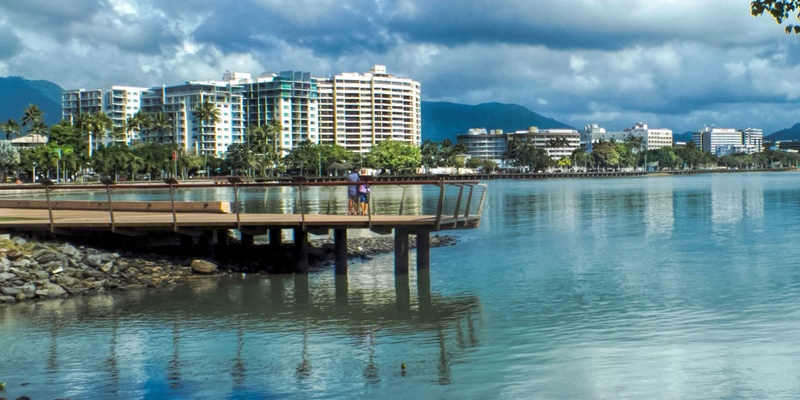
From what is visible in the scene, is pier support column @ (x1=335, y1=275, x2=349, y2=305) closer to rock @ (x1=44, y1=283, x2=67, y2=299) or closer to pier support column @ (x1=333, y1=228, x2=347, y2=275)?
pier support column @ (x1=333, y1=228, x2=347, y2=275)

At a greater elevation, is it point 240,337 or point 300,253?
point 300,253

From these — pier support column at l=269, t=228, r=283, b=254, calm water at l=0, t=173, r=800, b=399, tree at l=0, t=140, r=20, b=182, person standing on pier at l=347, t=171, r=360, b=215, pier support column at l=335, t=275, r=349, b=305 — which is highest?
tree at l=0, t=140, r=20, b=182

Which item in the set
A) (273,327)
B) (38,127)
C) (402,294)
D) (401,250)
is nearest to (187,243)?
(401,250)

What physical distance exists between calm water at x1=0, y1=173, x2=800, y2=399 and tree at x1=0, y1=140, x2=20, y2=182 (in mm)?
137293

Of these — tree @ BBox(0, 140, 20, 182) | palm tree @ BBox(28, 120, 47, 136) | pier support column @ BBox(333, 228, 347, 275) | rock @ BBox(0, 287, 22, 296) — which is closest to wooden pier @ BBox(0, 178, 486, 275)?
pier support column @ BBox(333, 228, 347, 275)

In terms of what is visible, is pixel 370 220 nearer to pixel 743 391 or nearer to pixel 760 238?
pixel 743 391

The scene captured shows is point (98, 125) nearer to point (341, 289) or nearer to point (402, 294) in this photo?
point (341, 289)

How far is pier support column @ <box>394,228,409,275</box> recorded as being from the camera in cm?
2620

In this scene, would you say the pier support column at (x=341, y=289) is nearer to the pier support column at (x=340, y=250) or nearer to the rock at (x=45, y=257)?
the pier support column at (x=340, y=250)

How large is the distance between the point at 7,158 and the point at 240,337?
148 m

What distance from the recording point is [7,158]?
151500mm

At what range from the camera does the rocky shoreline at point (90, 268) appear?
24094 mm

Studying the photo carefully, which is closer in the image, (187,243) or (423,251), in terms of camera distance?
(423,251)

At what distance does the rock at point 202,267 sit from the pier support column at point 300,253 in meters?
2.70
